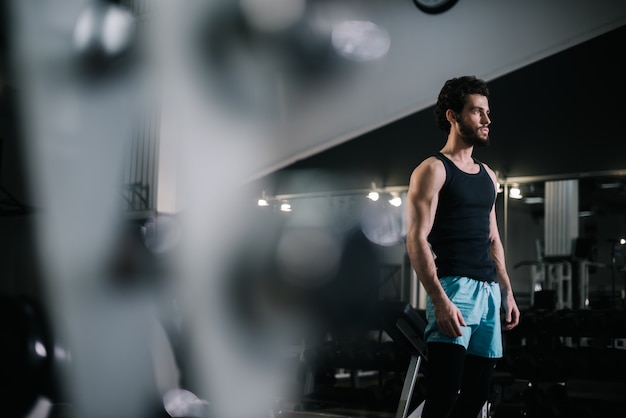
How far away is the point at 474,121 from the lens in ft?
4.91

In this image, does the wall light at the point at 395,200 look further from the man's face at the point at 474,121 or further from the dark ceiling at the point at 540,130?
the man's face at the point at 474,121

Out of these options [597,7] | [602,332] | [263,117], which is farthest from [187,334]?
[263,117]

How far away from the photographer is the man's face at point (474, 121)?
4.91ft

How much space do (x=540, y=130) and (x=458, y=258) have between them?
2.87 metres

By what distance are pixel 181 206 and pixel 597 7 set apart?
9.45 feet

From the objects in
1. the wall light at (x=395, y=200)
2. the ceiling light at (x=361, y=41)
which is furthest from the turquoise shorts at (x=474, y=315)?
the wall light at (x=395, y=200)

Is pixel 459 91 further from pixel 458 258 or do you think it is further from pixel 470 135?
pixel 458 258

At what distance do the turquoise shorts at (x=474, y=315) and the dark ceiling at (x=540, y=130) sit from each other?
245 cm

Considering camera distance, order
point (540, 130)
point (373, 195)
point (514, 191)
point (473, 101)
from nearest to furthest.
→ point (473, 101) < point (540, 130) < point (514, 191) < point (373, 195)

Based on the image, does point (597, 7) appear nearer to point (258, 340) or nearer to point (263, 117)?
point (263, 117)

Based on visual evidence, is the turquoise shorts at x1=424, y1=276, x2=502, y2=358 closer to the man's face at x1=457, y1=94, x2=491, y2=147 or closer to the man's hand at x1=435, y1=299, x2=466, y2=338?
the man's hand at x1=435, y1=299, x2=466, y2=338

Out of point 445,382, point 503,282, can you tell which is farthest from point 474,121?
point 445,382

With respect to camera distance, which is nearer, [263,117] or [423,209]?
[423,209]

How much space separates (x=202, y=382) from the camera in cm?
117
